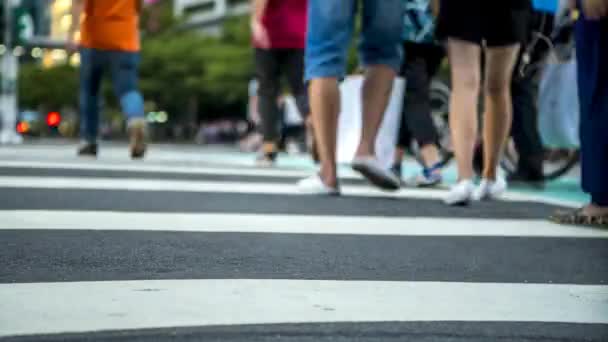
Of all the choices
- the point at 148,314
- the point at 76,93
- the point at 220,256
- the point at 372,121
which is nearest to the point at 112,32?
the point at 372,121

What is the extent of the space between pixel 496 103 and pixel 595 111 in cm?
101

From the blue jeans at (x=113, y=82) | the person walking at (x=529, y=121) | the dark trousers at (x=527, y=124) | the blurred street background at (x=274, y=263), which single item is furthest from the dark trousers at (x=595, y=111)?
the blue jeans at (x=113, y=82)

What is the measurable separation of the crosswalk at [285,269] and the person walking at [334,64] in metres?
0.25

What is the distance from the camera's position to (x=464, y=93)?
15.0 ft

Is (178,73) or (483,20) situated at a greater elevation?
(483,20)

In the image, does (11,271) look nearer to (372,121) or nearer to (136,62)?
(372,121)

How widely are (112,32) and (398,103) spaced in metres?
2.64

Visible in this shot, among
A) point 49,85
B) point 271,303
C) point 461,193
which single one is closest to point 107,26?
point 461,193

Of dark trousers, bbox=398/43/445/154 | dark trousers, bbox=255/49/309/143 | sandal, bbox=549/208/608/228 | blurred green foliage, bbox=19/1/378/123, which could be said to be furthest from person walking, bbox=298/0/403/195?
blurred green foliage, bbox=19/1/378/123

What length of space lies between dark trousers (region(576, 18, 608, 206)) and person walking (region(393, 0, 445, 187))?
2.02 m

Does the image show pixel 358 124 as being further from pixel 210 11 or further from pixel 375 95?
pixel 210 11

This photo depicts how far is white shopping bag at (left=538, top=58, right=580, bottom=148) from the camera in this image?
20.9 ft

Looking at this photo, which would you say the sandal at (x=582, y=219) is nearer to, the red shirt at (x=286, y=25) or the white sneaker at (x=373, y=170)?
the white sneaker at (x=373, y=170)

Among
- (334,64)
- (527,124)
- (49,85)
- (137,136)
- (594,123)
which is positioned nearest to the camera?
(594,123)
